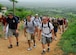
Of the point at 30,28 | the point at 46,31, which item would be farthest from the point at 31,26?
the point at 46,31

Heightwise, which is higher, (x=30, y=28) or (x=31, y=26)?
(x=31, y=26)

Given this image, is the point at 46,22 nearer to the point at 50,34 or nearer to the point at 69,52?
the point at 50,34

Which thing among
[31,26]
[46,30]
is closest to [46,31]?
[46,30]

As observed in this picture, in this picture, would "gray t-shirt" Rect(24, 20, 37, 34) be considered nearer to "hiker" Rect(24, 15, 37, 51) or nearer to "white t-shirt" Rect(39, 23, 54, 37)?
"hiker" Rect(24, 15, 37, 51)

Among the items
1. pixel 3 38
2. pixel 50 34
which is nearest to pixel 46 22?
pixel 50 34

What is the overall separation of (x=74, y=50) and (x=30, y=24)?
2.28 m

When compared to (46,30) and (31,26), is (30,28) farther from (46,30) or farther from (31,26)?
(46,30)

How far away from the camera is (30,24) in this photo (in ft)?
43.8

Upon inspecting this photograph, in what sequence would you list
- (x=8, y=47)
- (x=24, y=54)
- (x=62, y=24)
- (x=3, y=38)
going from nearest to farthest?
(x=24, y=54) → (x=8, y=47) → (x=3, y=38) → (x=62, y=24)

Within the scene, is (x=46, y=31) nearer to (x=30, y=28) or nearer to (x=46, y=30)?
(x=46, y=30)

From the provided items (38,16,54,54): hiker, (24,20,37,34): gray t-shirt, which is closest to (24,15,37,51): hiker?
(24,20,37,34): gray t-shirt

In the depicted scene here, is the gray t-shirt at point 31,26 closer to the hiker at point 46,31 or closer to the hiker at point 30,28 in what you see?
the hiker at point 30,28

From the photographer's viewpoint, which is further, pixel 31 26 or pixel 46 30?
pixel 31 26

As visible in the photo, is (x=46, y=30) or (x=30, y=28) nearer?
(x=46, y=30)
